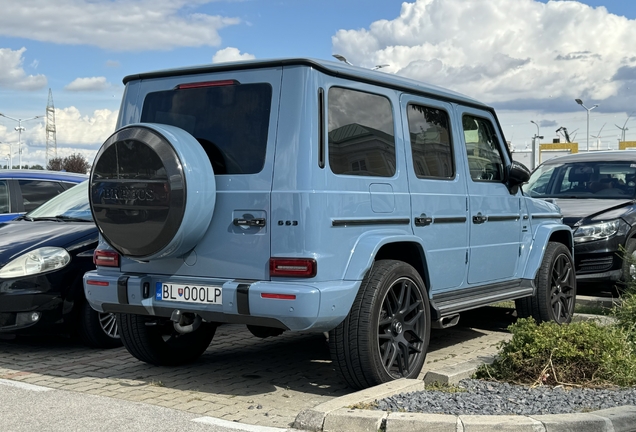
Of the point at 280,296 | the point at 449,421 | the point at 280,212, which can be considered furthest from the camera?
the point at 280,212

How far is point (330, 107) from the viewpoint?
18.2ft

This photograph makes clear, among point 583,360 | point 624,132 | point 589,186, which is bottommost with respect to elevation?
point 583,360

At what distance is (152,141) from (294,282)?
1318mm

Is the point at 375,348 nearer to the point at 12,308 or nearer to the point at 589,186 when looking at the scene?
the point at 12,308

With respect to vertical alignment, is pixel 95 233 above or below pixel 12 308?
above

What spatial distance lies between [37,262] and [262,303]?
2.88 meters

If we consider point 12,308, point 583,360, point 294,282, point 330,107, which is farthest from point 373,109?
point 12,308

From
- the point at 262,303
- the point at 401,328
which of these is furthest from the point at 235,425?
the point at 401,328

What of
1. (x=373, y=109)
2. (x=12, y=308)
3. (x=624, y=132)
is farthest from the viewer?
(x=624, y=132)

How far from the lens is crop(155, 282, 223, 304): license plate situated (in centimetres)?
545

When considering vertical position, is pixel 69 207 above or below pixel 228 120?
below

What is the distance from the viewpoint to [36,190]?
10.2m

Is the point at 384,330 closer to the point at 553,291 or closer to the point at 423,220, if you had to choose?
the point at 423,220

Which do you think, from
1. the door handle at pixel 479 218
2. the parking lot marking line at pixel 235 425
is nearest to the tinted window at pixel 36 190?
the door handle at pixel 479 218
